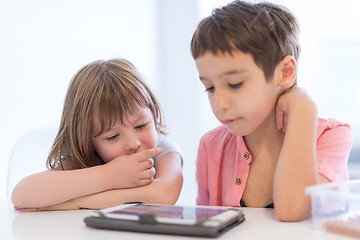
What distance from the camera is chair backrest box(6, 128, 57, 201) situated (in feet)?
4.00

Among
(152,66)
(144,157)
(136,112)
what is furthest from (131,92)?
(152,66)

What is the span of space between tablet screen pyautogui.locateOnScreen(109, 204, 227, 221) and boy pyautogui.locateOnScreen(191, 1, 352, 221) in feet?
0.42

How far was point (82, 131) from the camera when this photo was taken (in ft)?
3.46

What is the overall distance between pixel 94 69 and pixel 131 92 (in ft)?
0.41

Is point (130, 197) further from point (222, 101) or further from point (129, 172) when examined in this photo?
point (222, 101)

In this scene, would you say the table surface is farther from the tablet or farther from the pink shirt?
the pink shirt

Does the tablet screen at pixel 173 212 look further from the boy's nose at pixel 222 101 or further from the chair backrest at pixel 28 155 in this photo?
the chair backrest at pixel 28 155

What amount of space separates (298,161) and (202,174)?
15.4 inches

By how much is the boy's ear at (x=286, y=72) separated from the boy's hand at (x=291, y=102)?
0.06 ft

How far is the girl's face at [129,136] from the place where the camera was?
1021 millimetres

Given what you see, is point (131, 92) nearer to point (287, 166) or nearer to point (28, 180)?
point (28, 180)

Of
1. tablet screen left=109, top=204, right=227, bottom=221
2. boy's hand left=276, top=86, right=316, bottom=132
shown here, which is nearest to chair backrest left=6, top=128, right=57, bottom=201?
tablet screen left=109, top=204, right=227, bottom=221

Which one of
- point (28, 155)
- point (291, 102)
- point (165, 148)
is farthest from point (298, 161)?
point (28, 155)

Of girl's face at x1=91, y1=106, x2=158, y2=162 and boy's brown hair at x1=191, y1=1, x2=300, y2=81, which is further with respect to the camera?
girl's face at x1=91, y1=106, x2=158, y2=162
